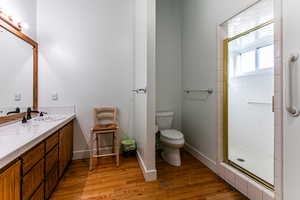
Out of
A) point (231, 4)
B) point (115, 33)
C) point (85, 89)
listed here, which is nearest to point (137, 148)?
point (85, 89)

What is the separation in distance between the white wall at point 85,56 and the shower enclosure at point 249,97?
1583 millimetres

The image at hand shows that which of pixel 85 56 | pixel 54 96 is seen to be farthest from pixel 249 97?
pixel 54 96

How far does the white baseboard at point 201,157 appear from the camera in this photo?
1.86 meters

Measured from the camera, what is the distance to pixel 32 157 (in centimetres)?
99

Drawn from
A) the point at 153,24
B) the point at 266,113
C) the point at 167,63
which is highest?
the point at 153,24

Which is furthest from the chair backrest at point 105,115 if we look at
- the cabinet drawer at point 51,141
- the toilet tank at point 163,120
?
the cabinet drawer at point 51,141

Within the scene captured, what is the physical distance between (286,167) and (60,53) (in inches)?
118

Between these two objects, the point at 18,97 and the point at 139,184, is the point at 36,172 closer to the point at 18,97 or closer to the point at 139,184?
the point at 139,184

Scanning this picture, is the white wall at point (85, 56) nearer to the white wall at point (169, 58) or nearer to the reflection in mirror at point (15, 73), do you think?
the reflection in mirror at point (15, 73)

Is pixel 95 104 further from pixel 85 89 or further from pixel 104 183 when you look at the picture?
pixel 104 183

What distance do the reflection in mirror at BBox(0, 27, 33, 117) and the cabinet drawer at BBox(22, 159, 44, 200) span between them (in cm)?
85

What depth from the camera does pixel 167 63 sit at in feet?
8.95

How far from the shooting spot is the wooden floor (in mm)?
1421

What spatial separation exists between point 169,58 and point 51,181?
255 centimetres
